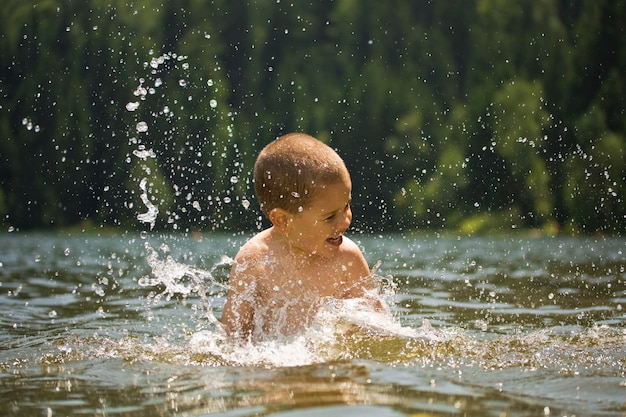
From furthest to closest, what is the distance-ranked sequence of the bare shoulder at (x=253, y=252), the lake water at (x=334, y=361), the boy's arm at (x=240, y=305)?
the bare shoulder at (x=253, y=252), the boy's arm at (x=240, y=305), the lake water at (x=334, y=361)

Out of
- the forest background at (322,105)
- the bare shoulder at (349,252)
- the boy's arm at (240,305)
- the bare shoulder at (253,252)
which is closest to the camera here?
the boy's arm at (240,305)

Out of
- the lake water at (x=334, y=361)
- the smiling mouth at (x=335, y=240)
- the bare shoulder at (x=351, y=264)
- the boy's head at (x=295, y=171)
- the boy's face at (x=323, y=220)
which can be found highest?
the boy's head at (x=295, y=171)

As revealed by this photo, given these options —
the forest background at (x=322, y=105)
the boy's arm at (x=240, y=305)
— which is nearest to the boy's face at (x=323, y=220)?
the boy's arm at (x=240, y=305)

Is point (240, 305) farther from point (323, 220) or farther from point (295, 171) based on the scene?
point (295, 171)

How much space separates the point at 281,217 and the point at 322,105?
6516 cm

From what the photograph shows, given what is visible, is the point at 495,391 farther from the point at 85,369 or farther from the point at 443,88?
the point at 443,88

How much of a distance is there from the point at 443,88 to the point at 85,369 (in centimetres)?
6624

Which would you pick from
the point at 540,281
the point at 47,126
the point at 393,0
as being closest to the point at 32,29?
the point at 47,126

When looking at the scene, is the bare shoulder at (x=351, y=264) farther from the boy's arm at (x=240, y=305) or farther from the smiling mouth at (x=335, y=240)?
the boy's arm at (x=240, y=305)

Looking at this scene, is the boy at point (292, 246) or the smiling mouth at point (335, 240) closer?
the boy at point (292, 246)

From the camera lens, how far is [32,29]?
2709 inches

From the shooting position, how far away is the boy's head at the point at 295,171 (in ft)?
16.4

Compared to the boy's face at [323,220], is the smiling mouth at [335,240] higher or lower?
lower

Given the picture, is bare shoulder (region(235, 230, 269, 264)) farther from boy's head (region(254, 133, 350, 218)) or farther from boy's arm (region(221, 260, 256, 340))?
boy's head (region(254, 133, 350, 218))
